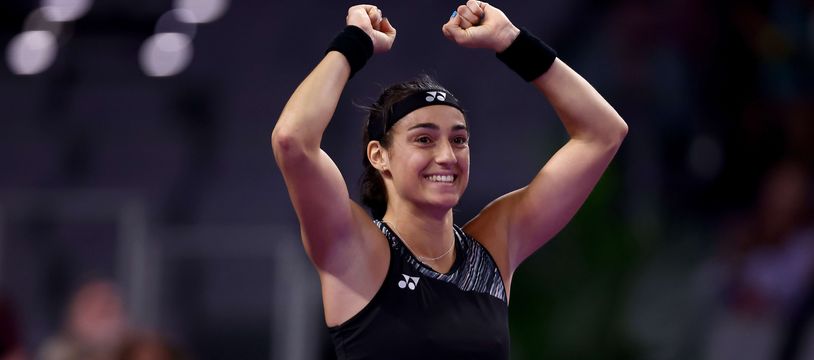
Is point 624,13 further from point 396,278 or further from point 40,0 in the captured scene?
point 396,278

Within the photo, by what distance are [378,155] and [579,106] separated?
54cm

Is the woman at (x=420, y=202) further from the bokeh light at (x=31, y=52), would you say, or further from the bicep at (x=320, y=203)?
the bokeh light at (x=31, y=52)

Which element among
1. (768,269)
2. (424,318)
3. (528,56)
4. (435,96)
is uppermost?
(528,56)

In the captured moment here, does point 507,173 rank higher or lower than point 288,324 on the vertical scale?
higher

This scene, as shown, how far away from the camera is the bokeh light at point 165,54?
8.30m

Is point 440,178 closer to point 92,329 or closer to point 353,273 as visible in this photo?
point 353,273

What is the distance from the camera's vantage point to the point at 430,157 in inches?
115

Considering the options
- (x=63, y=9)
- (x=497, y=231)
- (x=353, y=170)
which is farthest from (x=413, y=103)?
(x=63, y=9)

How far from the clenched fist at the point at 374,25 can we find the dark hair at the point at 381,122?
149 mm

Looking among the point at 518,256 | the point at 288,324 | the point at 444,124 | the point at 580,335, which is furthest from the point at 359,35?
the point at 288,324

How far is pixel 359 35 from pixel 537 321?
5017 millimetres

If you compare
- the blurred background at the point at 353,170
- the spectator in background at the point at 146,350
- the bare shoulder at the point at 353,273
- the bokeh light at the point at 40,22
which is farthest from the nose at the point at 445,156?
the bokeh light at the point at 40,22

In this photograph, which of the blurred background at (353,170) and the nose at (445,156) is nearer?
the nose at (445,156)

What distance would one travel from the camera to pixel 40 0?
830 centimetres
